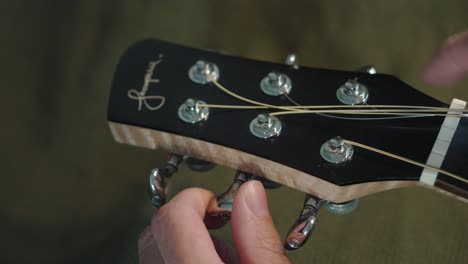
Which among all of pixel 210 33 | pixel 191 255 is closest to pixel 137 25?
pixel 210 33

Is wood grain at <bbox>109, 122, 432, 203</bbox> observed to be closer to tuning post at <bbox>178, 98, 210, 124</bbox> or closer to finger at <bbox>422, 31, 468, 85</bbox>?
tuning post at <bbox>178, 98, 210, 124</bbox>

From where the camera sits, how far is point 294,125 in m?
0.64

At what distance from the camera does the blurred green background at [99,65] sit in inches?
35.9

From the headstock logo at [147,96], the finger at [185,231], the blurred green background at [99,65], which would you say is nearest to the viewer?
the finger at [185,231]

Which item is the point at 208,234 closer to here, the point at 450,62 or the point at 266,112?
the point at 266,112

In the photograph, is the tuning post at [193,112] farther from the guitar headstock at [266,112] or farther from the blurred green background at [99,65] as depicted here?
the blurred green background at [99,65]

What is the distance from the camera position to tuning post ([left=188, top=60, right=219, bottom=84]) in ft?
2.23

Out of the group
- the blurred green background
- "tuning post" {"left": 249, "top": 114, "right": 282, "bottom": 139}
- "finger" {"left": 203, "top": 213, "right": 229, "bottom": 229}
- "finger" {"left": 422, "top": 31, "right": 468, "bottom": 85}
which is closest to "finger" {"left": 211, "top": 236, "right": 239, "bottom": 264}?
"finger" {"left": 203, "top": 213, "right": 229, "bottom": 229}

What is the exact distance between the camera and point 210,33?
102cm

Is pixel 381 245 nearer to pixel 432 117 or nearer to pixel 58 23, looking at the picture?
pixel 432 117

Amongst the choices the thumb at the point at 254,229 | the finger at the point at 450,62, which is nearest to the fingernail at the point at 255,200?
the thumb at the point at 254,229

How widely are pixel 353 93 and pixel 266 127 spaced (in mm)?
109

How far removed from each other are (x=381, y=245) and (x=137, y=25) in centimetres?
57

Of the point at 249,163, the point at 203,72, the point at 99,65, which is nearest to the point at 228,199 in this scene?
the point at 249,163
